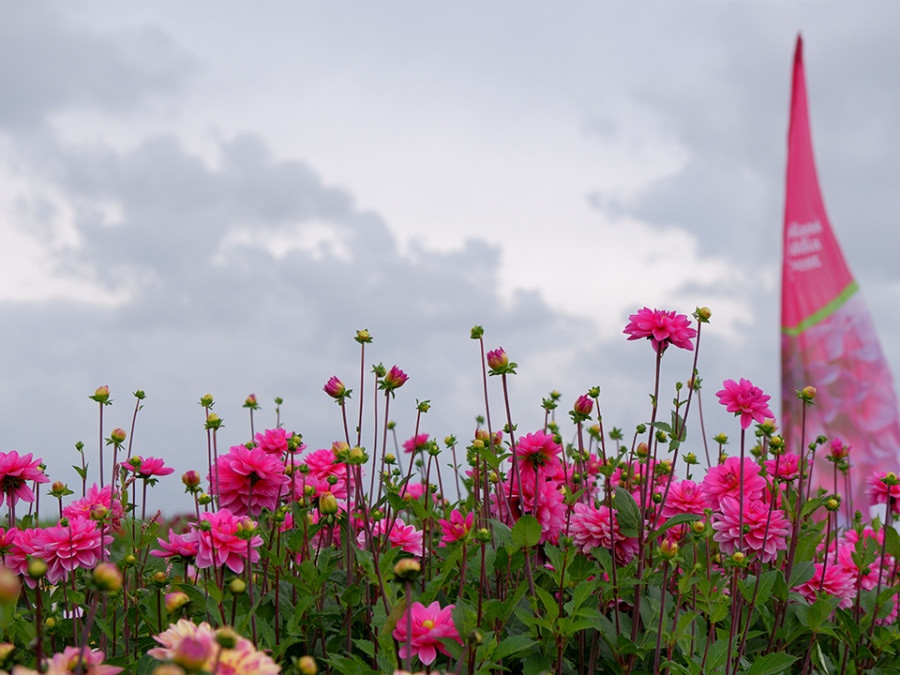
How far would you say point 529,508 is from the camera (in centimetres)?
234

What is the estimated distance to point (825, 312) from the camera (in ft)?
26.3

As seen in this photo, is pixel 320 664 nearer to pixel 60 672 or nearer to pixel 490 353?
pixel 490 353

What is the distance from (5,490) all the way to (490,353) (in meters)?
1.64

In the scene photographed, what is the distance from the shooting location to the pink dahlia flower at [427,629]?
1698mm

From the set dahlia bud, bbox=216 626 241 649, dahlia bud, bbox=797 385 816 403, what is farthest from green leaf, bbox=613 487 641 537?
dahlia bud, bbox=216 626 241 649

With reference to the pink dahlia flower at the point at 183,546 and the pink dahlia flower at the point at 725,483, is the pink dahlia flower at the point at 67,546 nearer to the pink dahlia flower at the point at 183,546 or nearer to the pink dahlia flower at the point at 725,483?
the pink dahlia flower at the point at 183,546

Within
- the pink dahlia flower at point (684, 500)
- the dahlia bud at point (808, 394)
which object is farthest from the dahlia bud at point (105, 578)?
the dahlia bud at point (808, 394)

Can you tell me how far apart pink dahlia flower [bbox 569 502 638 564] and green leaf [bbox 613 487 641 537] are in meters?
0.03

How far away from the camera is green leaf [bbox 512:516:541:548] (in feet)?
6.09

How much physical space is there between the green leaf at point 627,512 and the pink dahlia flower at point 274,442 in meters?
1.06

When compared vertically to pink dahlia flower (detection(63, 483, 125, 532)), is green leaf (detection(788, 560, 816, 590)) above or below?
below

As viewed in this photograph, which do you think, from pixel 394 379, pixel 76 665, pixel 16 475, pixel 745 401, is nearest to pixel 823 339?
pixel 745 401

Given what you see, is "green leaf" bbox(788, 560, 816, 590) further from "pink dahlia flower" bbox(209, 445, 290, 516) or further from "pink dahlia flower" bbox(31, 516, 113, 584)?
"pink dahlia flower" bbox(31, 516, 113, 584)

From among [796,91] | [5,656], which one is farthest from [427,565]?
[796,91]
